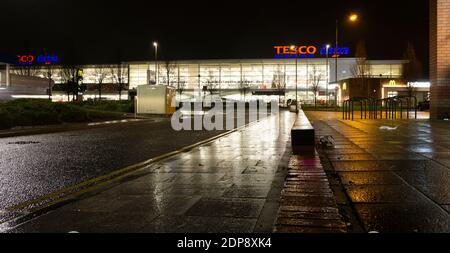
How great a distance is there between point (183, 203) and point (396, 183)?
3.41 metres

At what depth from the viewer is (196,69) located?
103375 mm

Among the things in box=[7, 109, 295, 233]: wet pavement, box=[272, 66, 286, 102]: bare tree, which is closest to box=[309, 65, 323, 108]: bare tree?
box=[272, 66, 286, 102]: bare tree

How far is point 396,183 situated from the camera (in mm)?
6848

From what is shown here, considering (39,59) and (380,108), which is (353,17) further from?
(39,59)

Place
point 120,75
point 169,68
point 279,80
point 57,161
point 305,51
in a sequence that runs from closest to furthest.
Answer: point 57,161, point 120,75, point 305,51, point 279,80, point 169,68

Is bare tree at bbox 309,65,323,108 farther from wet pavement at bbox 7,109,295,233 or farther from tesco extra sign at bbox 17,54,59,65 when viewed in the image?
wet pavement at bbox 7,109,295,233

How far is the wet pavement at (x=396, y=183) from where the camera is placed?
4.85m

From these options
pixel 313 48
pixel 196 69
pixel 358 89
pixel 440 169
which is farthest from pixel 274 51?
pixel 440 169

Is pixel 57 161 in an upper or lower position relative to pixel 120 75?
lower

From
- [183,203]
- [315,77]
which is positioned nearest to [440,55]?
[183,203]

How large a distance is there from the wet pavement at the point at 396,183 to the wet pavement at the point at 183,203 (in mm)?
1152

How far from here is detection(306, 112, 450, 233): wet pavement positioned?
191 inches

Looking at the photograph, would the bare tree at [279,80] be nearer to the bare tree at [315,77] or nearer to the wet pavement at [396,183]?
the bare tree at [315,77]

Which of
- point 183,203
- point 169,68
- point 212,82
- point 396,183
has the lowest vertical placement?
point 183,203
